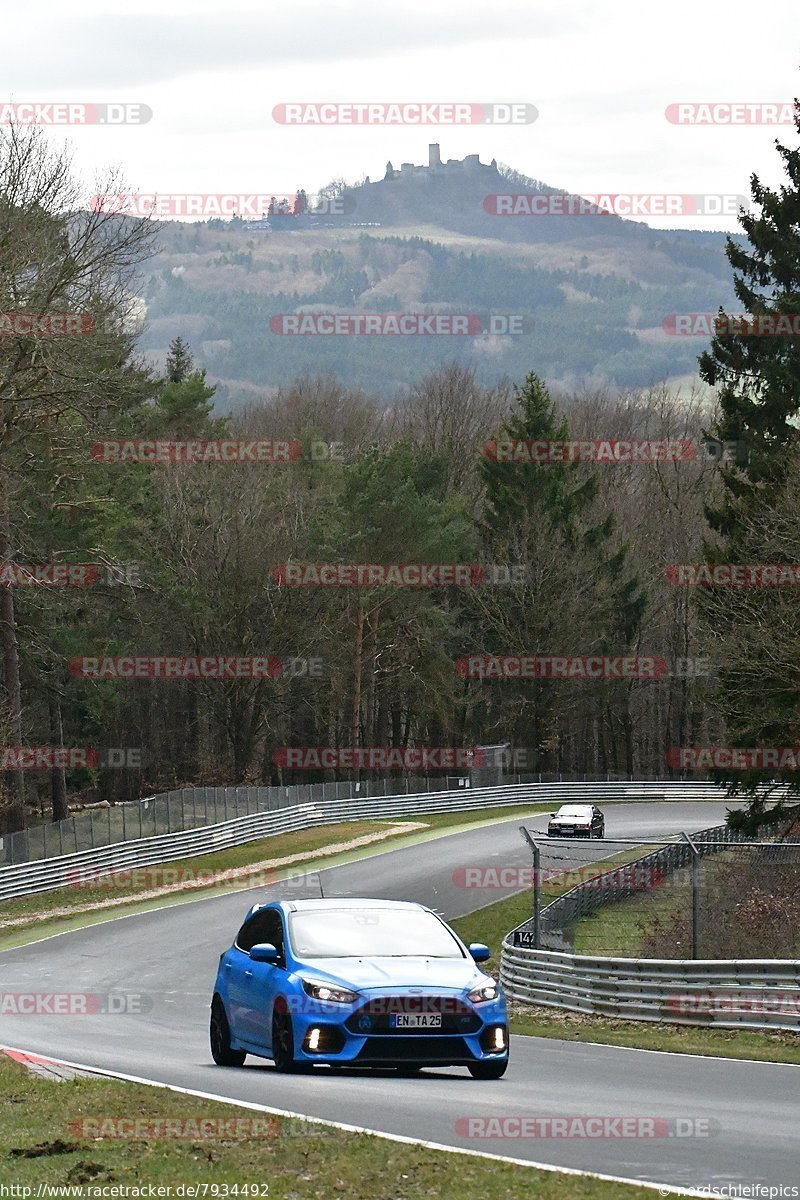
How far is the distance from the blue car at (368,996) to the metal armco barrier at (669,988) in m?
5.51

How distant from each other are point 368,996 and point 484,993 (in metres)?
0.92

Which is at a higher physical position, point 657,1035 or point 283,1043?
point 283,1043

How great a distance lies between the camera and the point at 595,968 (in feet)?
70.3

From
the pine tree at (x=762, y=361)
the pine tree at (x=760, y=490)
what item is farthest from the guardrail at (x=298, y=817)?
the pine tree at (x=762, y=361)

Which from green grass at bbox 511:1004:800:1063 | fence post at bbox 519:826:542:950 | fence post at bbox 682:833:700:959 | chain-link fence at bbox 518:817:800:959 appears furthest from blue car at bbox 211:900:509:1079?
fence post at bbox 519:826:542:950

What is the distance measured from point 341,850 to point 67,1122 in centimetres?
4126

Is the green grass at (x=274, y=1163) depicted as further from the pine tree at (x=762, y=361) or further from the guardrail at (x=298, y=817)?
the guardrail at (x=298, y=817)

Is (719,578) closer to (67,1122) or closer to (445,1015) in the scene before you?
(445,1015)

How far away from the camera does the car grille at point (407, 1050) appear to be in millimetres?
12445

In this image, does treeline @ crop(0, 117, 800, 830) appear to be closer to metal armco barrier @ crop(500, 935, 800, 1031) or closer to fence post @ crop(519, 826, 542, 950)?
fence post @ crop(519, 826, 542, 950)

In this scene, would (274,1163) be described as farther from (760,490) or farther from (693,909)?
(760,490)

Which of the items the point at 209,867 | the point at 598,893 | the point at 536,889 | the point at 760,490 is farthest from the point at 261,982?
the point at 209,867

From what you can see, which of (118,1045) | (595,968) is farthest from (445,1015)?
(595,968)

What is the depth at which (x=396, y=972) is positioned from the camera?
1274cm
